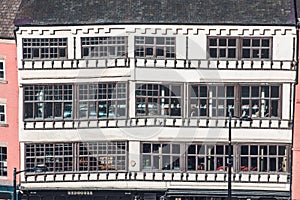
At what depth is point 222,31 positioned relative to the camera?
151ft

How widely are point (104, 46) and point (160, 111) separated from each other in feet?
14.6

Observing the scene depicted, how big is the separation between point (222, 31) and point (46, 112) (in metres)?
10.1

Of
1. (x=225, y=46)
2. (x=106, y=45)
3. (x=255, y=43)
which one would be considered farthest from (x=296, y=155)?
(x=106, y=45)

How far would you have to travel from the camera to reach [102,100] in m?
46.9

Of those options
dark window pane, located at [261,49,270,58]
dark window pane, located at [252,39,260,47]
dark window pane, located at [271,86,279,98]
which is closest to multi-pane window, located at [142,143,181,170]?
dark window pane, located at [271,86,279,98]

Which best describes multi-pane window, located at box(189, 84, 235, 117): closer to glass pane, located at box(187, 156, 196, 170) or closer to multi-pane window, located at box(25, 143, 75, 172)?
glass pane, located at box(187, 156, 196, 170)

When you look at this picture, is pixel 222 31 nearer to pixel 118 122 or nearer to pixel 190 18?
pixel 190 18

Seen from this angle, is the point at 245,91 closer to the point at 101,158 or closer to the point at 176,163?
the point at 176,163

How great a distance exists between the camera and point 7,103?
157 ft

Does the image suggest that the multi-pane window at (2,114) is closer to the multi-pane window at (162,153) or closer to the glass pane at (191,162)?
the multi-pane window at (162,153)

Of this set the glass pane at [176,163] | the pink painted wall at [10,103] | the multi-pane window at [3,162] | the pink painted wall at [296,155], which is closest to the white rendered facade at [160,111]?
the glass pane at [176,163]

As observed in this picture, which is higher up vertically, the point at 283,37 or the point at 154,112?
the point at 283,37

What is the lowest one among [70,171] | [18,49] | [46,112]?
[70,171]

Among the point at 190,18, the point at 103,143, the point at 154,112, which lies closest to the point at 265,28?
the point at 190,18
